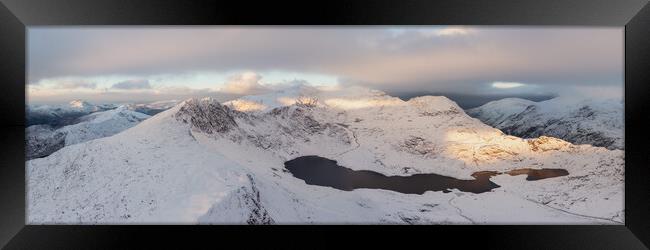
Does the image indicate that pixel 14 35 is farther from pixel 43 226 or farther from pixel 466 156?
pixel 466 156

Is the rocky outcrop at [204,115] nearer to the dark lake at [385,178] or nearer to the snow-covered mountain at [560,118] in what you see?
the dark lake at [385,178]

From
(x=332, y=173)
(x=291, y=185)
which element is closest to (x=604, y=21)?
(x=332, y=173)

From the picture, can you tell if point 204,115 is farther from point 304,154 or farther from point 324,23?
point 324,23

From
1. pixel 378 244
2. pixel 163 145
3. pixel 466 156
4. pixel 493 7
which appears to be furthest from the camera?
pixel 466 156

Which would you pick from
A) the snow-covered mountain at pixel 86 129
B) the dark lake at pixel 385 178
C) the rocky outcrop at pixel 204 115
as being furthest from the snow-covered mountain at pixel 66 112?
the dark lake at pixel 385 178

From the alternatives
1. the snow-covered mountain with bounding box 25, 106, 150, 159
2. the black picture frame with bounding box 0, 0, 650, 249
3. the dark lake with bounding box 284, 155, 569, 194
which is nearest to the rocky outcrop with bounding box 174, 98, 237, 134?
the snow-covered mountain with bounding box 25, 106, 150, 159

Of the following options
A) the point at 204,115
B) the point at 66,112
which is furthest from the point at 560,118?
the point at 66,112
